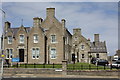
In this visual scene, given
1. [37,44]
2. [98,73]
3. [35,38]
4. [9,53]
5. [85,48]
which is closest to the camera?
[98,73]

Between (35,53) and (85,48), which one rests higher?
(85,48)

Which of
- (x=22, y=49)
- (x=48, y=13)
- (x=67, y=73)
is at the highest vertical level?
(x=48, y=13)

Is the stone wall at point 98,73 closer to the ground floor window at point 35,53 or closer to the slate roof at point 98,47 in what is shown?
the ground floor window at point 35,53

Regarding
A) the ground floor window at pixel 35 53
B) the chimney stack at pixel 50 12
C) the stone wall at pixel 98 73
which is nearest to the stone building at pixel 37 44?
the ground floor window at pixel 35 53

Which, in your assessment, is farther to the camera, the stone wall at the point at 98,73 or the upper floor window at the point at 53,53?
the upper floor window at the point at 53,53

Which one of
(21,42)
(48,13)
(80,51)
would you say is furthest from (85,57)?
(21,42)

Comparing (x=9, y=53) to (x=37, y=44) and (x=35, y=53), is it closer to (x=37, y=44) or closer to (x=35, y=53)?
(x=35, y=53)

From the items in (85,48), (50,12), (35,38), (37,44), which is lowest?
(85,48)

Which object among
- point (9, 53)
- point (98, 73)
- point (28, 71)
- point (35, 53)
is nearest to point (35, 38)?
point (35, 53)

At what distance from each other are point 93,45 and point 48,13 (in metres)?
26.9

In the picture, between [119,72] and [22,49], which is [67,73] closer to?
[119,72]

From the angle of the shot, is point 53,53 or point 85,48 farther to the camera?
point 85,48

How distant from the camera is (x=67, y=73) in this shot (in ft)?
85.7

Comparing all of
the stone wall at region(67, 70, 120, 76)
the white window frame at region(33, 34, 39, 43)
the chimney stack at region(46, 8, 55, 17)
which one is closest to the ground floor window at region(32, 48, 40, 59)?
the white window frame at region(33, 34, 39, 43)
